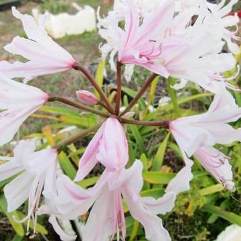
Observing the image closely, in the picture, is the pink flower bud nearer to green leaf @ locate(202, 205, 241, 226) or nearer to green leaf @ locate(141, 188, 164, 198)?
green leaf @ locate(141, 188, 164, 198)

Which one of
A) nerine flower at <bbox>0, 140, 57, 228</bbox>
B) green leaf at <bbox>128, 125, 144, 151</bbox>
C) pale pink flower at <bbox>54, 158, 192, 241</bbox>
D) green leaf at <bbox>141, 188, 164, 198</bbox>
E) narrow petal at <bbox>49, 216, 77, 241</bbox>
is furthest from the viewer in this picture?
green leaf at <bbox>128, 125, 144, 151</bbox>

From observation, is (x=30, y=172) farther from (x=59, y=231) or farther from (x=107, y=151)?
(x=59, y=231)

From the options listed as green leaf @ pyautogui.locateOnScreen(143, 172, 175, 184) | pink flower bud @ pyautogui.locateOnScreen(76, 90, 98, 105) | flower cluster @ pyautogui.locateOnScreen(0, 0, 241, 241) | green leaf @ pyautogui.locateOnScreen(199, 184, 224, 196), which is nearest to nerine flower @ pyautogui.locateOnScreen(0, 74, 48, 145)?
flower cluster @ pyautogui.locateOnScreen(0, 0, 241, 241)

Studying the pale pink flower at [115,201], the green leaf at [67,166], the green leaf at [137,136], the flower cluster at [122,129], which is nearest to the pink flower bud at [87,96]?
the flower cluster at [122,129]

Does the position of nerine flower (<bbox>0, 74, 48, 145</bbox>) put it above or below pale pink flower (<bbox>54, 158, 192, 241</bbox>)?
above

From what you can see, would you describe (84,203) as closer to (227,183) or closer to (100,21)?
(227,183)

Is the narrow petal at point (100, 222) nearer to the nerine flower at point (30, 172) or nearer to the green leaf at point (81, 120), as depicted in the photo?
the nerine flower at point (30, 172)

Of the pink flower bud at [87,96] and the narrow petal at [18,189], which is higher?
the pink flower bud at [87,96]

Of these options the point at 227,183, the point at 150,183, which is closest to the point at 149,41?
the point at 227,183
